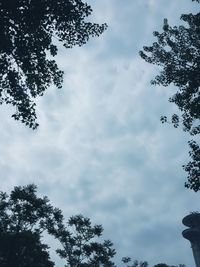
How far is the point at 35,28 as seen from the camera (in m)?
18.7

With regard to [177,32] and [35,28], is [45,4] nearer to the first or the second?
[35,28]

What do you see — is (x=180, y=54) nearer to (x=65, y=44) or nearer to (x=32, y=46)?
(x=65, y=44)

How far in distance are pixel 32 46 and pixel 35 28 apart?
3.33ft

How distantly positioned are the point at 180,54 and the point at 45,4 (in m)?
10.5

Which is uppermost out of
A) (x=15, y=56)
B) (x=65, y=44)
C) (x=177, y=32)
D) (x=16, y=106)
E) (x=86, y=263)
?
(x=177, y=32)

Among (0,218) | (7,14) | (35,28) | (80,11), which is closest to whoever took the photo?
(7,14)

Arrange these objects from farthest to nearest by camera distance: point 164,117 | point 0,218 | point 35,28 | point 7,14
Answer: point 0,218, point 164,117, point 35,28, point 7,14

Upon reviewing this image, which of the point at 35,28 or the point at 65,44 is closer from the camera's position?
the point at 35,28

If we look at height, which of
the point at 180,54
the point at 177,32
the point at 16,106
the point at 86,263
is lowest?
the point at 86,263

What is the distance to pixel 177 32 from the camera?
25188 mm

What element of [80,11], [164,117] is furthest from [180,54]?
[80,11]

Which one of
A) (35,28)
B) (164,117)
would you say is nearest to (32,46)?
(35,28)

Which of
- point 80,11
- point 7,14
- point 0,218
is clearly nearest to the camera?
→ point 7,14

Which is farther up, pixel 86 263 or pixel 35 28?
pixel 35 28
